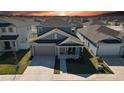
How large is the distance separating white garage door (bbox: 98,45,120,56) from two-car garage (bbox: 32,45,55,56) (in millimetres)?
2352

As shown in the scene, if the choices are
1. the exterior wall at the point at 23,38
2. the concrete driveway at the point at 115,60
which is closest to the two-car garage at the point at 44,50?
the exterior wall at the point at 23,38

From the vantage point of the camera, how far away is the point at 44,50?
7.95m

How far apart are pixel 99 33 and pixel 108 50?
855 millimetres

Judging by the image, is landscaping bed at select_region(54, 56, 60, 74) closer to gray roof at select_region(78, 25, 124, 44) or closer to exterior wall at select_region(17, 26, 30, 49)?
exterior wall at select_region(17, 26, 30, 49)

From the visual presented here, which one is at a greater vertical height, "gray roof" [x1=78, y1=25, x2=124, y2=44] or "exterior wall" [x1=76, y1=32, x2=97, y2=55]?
"gray roof" [x1=78, y1=25, x2=124, y2=44]

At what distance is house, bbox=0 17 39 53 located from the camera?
5945 mm

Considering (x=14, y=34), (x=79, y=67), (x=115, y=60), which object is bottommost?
(x=79, y=67)

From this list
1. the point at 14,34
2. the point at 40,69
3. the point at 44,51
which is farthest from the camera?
the point at 44,51

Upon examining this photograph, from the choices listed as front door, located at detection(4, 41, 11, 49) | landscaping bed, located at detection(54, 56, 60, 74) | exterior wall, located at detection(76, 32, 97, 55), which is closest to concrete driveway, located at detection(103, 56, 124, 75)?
exterior wall, located at detection(76, 32, 97, 55)

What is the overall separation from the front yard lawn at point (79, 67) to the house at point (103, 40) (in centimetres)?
73

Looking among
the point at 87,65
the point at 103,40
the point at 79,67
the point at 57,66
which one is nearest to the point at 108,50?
the point at 103,40

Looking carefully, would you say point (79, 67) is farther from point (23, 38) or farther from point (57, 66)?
point (23, 38)
